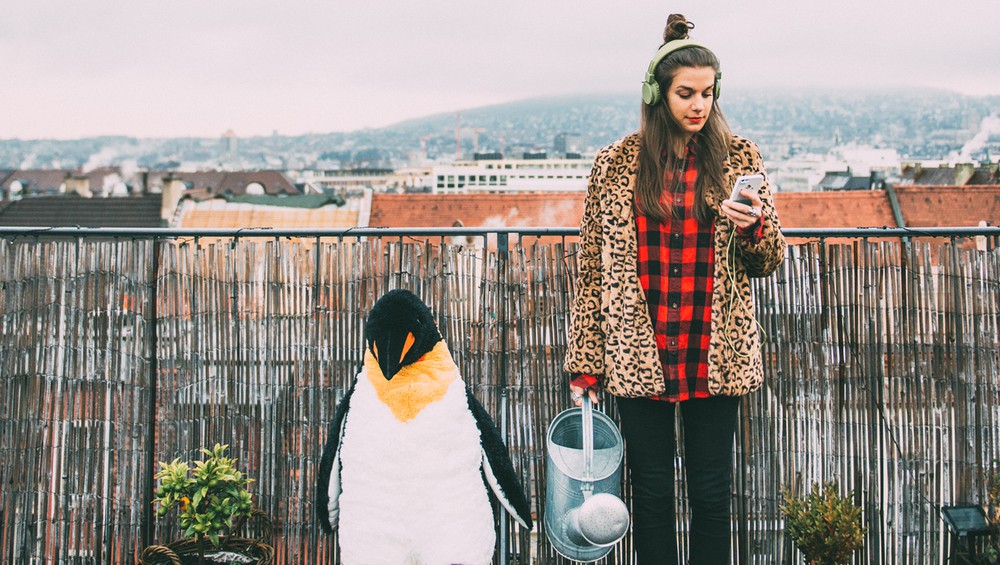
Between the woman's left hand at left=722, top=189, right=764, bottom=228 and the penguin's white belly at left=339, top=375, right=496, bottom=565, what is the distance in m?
1.04

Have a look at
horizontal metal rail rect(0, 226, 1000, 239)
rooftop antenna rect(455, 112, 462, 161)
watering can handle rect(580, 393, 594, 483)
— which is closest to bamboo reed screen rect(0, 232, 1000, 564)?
horizontal metal rail rect(0, 226, 1000, 239)

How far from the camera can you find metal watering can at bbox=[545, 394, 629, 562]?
284cm

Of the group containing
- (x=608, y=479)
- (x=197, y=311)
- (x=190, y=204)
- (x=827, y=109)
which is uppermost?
(x=827, y=109)

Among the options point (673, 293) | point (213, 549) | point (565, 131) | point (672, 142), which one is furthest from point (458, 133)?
point (673, 293)

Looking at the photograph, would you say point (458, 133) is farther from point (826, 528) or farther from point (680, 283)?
point (680, 283)

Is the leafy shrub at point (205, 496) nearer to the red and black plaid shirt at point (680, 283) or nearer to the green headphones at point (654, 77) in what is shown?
the red and black plaid shirt at point (680, 283)

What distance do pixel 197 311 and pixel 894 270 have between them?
2.79 m

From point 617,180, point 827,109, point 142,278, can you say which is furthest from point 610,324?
point 827,109

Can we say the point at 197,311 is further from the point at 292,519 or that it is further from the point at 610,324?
the point at 610,324

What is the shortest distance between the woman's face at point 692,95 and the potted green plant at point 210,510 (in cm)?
202

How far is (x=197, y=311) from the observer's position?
11.5 ft

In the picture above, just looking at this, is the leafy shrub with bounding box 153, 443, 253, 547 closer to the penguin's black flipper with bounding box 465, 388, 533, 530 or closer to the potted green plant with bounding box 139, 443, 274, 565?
the potted green plant with bounding box 139, 443, 274, 565

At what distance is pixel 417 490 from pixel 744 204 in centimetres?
134

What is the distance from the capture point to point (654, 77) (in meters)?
2.72
